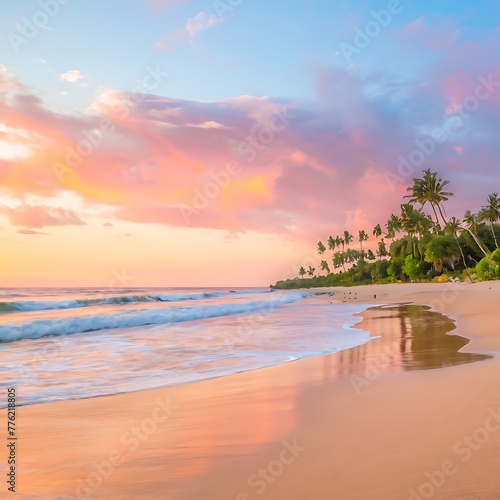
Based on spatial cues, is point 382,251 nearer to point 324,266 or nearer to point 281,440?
point 324,266

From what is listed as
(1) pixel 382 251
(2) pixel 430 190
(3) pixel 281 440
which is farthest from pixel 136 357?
(1) pixel 382 251

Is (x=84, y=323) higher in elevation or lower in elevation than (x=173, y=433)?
higher

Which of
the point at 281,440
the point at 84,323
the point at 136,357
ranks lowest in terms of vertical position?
the point at 281,440

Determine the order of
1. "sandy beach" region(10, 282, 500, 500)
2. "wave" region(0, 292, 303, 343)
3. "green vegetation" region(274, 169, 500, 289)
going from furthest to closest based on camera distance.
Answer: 1. "green vegetation" region(274, 169, 500, 289)
2. "wave" region(0, 292, 303, 343)
3. "sandy beach" region(10, 282, 500, 500)

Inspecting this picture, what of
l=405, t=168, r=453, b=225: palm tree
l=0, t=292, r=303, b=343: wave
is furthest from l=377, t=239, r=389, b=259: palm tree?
l=0, t=292, r=303, b=343: wave

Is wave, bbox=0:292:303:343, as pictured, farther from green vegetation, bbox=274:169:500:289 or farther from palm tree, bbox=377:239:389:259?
palm tree, bbox=377:239:389:259

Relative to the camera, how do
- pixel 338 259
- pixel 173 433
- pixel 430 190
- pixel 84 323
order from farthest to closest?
pixel 338 259, pixel 430 190, pixel 84 323, pixel 173 433

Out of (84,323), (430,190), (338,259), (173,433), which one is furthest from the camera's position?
(338,259)

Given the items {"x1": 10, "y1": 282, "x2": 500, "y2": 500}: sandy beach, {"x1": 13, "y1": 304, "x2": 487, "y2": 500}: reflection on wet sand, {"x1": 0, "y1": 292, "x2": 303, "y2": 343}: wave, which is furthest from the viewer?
{"x1": 0, "y1": 292, "x2": 303, "y2": 343}: wave

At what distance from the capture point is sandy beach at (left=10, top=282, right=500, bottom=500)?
11.4 ft

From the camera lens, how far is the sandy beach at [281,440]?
3475 millimetres

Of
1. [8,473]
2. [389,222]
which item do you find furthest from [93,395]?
[389,222]

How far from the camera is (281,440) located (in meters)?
4.65

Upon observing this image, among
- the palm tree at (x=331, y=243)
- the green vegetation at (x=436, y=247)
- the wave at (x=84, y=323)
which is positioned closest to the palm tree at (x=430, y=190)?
the green vegetation at (x=436, y=247)
